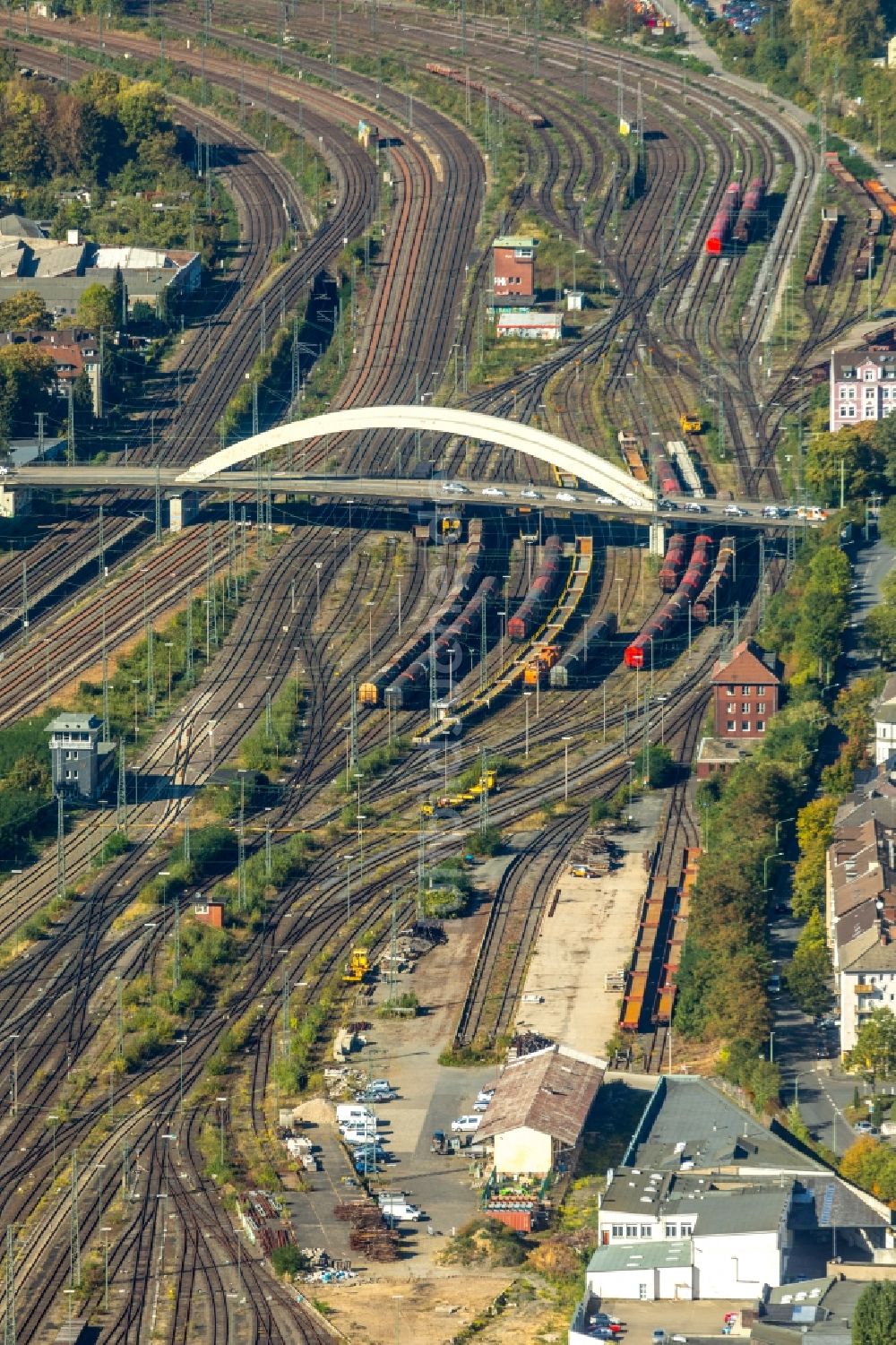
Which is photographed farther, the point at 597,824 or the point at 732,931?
the point at 597,824

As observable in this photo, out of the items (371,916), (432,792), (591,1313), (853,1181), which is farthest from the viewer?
(432,792)

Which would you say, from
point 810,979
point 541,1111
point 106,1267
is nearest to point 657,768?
point 810,979

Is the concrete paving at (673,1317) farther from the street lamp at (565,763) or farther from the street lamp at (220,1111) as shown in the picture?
the street lamp at (565,763)

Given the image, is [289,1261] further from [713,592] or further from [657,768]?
[713,592]

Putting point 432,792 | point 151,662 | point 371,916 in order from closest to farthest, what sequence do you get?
point 371,916 < point 432,792 < point 151,662

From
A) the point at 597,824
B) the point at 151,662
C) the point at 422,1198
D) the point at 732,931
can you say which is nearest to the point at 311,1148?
the point at 422,1198

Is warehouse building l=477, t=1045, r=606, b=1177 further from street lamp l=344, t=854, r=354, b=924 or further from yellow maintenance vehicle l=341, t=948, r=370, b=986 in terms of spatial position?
street lamp l=344, t=854, r=354, b=924

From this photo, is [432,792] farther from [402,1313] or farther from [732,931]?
[402,1313]
